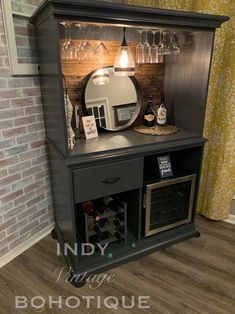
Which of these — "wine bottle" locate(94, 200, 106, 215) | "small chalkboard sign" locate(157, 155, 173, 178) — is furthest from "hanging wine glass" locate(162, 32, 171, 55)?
"wine bottle" locate(94, 200, 106, 215)

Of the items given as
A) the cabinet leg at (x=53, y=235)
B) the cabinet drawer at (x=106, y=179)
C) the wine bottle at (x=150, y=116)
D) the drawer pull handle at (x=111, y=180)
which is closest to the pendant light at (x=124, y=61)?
the wine bottle at (x=150, y=116)

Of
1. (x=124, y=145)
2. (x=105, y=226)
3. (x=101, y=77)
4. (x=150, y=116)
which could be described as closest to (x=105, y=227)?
(x=105, y=226)

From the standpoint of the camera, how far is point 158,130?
1.87m

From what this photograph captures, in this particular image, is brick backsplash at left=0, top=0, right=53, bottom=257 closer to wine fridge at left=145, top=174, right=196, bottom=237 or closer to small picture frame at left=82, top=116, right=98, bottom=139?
small picture frame at left=82, top=116, right=98, bottom=139

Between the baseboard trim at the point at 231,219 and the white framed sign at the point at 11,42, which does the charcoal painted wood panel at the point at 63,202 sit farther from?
the baseboard trim at the point at 231,219

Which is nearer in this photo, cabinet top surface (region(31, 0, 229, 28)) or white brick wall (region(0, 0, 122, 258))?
cabinet top surface (region(31, 0, 229, 28))

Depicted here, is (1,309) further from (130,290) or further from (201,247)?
(201,247)

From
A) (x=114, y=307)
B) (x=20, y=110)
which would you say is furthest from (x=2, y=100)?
(x=114, y=307)

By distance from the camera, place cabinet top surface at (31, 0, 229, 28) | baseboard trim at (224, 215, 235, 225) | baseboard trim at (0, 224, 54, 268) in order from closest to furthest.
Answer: cabinet top surface at (31, 0, 229, 28)
baseboard trim at (0, 224, 54, 268)
baseboard trim at (224, 215, 235, 225)

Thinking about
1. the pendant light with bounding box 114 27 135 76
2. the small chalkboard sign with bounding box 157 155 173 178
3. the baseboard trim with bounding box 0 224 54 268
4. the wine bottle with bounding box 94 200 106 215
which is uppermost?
the pendant light with bounding box 114 27 135 76

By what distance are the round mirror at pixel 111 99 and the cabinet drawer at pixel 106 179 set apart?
484mm

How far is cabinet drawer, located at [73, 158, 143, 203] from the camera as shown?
55.6 inches

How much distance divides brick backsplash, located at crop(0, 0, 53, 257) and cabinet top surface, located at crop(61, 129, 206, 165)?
1.28 ft

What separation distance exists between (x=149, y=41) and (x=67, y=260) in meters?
1.72
